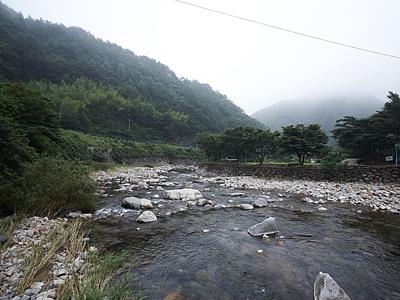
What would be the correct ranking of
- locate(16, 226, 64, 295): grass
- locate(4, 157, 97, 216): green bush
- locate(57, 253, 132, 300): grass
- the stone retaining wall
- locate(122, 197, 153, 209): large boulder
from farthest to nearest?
the stone retaining wall → locate(122, 197, 153, 209): large boulder → locate(4, 157, 97, 216): green bush → locate(16, 226, 64, 295): grass → locate(57, 253, 132, 300): grass

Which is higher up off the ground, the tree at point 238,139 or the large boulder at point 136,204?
the tree at point 238,139

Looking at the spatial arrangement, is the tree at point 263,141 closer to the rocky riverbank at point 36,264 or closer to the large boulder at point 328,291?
the large boulder at point 328,291

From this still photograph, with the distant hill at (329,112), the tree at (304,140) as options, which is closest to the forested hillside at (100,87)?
the tree at (304,140)

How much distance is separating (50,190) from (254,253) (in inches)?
229

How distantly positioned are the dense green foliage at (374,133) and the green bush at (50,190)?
22.6 metres

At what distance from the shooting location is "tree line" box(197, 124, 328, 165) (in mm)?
21191

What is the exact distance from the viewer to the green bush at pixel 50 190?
5.88m

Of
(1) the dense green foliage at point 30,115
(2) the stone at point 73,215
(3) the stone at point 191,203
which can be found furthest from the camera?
(1) the dense green foliage at point 30,115

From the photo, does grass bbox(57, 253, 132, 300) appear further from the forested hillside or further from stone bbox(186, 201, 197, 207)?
the forested hillside

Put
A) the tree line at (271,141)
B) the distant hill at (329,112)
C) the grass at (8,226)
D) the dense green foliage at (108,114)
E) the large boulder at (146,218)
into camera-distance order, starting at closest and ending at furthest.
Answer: the grass at (8,226)
the large boulder at (146,218)
the tree line at (271,141)
the dense green foliage at (108,114)
the distant hill at (329,112)

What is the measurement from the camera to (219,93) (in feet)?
455

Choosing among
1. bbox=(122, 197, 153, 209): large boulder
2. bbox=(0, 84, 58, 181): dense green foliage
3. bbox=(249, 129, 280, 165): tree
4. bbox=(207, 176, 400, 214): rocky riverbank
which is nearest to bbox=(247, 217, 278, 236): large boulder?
bbox=(122, 197, 153, 209): large boulder

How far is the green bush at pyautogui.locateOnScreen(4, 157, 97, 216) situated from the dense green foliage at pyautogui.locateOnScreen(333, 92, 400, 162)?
22.6 metres

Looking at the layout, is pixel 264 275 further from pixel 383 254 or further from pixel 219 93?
pixel 219 93
